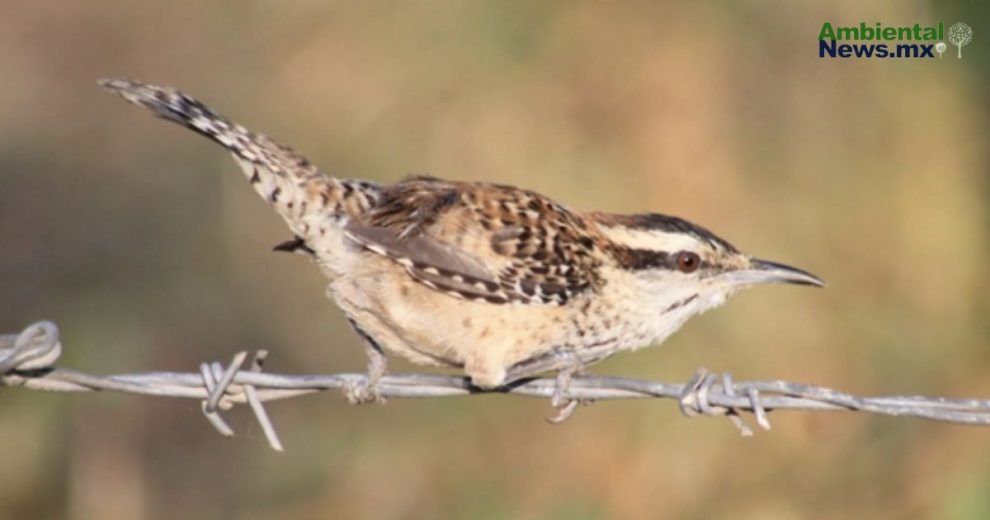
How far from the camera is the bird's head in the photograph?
18.1 feet

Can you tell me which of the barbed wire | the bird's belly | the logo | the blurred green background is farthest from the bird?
the logo

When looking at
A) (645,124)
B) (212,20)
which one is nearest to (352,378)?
(645,124)

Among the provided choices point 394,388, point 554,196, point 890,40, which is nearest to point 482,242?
point 394,388

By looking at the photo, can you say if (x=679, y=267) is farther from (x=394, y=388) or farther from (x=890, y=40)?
(x=890, y=40)

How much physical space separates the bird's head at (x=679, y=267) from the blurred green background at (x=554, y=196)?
1881 millimetres

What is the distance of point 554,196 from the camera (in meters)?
8.61

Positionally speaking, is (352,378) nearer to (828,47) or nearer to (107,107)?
(828,47)

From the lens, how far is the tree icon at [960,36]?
28.7ft

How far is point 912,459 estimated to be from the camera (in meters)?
7.37

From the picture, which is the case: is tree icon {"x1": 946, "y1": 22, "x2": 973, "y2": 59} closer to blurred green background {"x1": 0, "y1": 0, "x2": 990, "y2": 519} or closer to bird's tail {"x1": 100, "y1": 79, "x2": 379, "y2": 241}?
blurred green background {"x1": 0, "y1": 0, "x2": 990, "y2": 519}

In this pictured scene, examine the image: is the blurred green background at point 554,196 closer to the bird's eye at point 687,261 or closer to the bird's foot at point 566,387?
the bird's foot at point 566,387

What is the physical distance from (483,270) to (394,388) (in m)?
0.81

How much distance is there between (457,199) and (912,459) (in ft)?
10.3

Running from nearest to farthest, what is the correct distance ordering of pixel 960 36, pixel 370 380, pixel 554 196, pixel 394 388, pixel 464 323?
1. pixel 394 388
2. pixel 370 380
3. pixel 464 323
4. pixel 554 196
5. pixel 960 36
